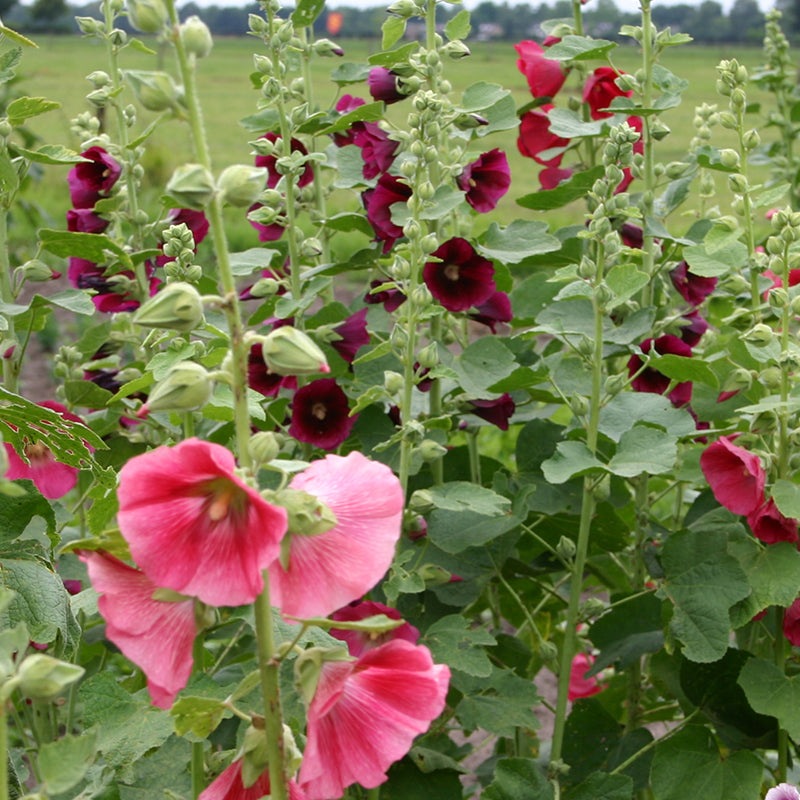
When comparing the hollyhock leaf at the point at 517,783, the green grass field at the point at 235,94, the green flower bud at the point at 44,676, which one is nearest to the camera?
the green flower bud at the point at 44,676

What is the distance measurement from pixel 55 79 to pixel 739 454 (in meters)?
18.5

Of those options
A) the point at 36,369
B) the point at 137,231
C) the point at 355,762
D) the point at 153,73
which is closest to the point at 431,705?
the point at 355,762

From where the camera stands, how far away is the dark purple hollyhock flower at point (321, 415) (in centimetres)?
153

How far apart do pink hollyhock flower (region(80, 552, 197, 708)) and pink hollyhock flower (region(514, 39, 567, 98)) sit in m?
1.28

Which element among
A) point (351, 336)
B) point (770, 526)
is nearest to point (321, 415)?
point (351, 336)

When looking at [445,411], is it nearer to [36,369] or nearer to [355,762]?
[355,762]

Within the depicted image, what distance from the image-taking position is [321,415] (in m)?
1.55

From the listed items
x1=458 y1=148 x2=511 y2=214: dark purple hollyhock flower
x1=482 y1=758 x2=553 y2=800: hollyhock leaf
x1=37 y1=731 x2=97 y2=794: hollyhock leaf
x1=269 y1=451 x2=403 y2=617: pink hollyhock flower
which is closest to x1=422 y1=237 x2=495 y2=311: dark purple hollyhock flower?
x1=458 y1=148 x2=511 y2=214: dark purple hollyhock flower

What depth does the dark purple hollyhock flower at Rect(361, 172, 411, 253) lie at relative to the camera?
1519mm

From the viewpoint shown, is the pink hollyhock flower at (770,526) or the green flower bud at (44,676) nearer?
the green flower bud at (44,676)

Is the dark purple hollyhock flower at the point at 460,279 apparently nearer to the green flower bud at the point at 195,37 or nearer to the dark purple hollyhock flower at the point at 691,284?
the dark purple hollyhock flower at the point at 691,284

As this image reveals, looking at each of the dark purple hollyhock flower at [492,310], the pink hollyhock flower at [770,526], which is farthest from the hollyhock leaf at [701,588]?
the dark purple hollyhock flower at [492,310]

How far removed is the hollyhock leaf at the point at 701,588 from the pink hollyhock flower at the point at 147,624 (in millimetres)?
747

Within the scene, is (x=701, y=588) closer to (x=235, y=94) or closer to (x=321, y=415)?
(x=321, y=415)
